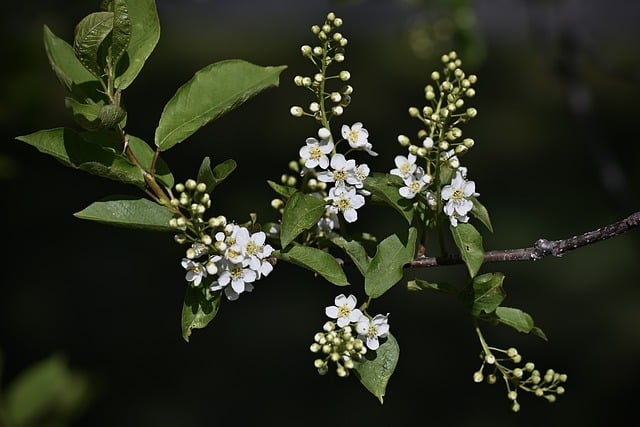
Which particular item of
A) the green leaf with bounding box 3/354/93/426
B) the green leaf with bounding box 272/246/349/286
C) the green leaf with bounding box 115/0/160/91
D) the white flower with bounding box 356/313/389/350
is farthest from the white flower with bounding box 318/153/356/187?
the green leaf with bounding box 3/354/93/426

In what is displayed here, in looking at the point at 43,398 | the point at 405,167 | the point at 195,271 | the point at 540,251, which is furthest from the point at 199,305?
the point at 43,398

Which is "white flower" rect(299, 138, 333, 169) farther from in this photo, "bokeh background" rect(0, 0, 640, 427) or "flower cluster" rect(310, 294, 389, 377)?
"bokeh background" rect(0, 0, 640, 427)

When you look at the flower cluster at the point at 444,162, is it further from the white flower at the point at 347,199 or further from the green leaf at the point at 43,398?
the green leaf at the point at 43,398

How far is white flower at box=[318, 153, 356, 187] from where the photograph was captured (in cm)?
129

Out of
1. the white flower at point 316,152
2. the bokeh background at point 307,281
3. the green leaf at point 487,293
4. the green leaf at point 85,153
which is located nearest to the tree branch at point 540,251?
the green leaf at point 487,293

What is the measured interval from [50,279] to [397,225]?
2.83 meters

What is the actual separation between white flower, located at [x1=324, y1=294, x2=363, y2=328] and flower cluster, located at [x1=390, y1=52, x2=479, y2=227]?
8.0 inches

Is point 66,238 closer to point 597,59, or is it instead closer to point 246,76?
point 597,59

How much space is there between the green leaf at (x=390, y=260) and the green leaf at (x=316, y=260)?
0.05 meters

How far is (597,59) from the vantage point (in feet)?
11.0

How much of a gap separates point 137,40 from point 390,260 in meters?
0.56

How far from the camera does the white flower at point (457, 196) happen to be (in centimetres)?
126

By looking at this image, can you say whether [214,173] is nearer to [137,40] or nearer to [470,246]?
[137,40]

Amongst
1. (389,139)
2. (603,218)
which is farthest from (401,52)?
(603,218)
